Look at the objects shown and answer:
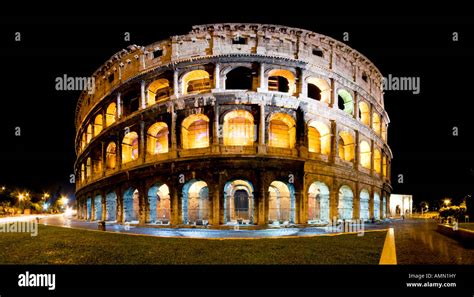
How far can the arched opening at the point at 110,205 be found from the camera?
24562 millimetres

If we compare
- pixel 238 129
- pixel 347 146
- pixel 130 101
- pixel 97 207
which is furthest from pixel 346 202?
pixel 97 207

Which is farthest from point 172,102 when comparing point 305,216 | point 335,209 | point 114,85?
point 335,209

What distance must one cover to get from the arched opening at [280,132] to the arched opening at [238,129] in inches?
66.0

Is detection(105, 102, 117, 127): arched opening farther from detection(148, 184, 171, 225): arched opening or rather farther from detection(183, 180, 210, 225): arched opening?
detection(183, 180, 210, 225): arched opening

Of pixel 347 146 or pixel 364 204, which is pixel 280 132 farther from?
pixel 364 204

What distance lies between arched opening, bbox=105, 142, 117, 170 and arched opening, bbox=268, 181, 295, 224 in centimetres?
1503

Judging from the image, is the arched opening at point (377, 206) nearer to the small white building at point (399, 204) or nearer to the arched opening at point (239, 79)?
→ the arched opening at point (239, 79)

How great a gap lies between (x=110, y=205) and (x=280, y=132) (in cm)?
1691

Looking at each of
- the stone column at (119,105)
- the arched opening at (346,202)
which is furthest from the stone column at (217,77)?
the arched opening at (346,202)

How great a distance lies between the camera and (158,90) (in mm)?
22750

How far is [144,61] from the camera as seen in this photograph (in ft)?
71.1

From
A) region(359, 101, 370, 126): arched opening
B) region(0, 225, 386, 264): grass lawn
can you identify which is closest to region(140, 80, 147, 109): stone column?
region(0, 225, 386, 264): grass lawn

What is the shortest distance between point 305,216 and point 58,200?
279 feet

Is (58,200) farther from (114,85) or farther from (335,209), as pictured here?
(335,209)
